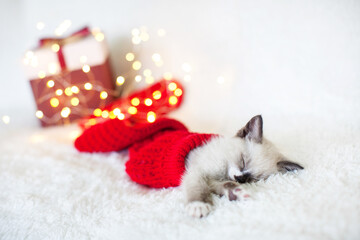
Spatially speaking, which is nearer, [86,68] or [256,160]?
[256,160]

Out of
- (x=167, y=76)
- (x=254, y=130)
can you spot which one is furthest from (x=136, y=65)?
(x=254, y=130)

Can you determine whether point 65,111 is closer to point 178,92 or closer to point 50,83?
point 50,83

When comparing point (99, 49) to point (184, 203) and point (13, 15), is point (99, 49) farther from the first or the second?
point (184, 203)

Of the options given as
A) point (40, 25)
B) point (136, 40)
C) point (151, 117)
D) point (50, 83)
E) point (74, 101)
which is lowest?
point (151, 117)

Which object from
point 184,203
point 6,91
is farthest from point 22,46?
point 184,203

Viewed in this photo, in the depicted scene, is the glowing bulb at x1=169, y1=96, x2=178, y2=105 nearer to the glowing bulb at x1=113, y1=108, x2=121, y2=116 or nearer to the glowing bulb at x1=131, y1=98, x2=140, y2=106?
the glowing bulb at x1=131, y1=98, x2=140, y2=106
